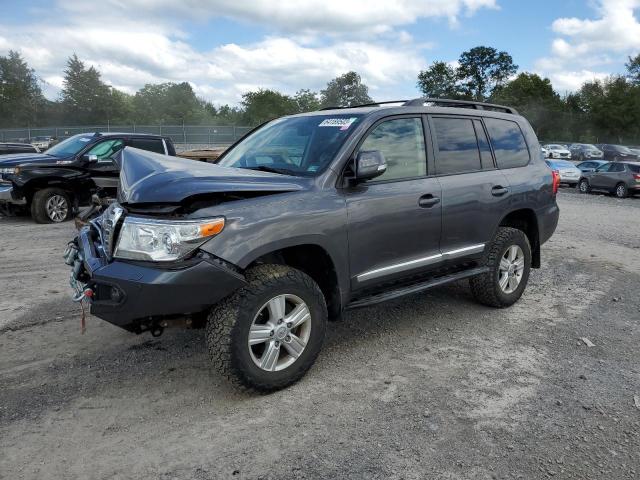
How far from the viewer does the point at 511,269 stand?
520 centimetres

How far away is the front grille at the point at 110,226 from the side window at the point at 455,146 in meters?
2.49

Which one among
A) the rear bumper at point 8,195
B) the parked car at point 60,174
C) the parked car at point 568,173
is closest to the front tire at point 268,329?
the parked car at point 60,174

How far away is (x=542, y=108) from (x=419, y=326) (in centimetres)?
7395

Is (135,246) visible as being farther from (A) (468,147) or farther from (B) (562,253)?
(B) (562,253)

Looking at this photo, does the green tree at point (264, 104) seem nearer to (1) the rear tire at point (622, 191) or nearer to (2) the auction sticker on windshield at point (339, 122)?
(1) the rear tire at point (622, 191)

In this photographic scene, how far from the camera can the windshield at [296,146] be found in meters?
3.82

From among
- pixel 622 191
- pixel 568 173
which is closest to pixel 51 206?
pixel 622 191

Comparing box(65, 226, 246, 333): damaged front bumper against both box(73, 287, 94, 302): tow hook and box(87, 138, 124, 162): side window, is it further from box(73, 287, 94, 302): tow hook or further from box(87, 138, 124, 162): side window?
box(87, 138, 124, 162): side window

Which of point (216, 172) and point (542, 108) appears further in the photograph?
point (542, 108)

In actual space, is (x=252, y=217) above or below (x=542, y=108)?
below

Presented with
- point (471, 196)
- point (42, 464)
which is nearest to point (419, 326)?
point (471, 196)

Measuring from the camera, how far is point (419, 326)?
4.76 meters

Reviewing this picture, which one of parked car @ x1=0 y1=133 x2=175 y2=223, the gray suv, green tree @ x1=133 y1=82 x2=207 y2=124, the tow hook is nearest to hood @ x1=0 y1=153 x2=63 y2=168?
parked car @ x1=0 y1=133 x2=175 y2=223

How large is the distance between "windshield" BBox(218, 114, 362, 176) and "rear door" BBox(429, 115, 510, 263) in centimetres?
91
